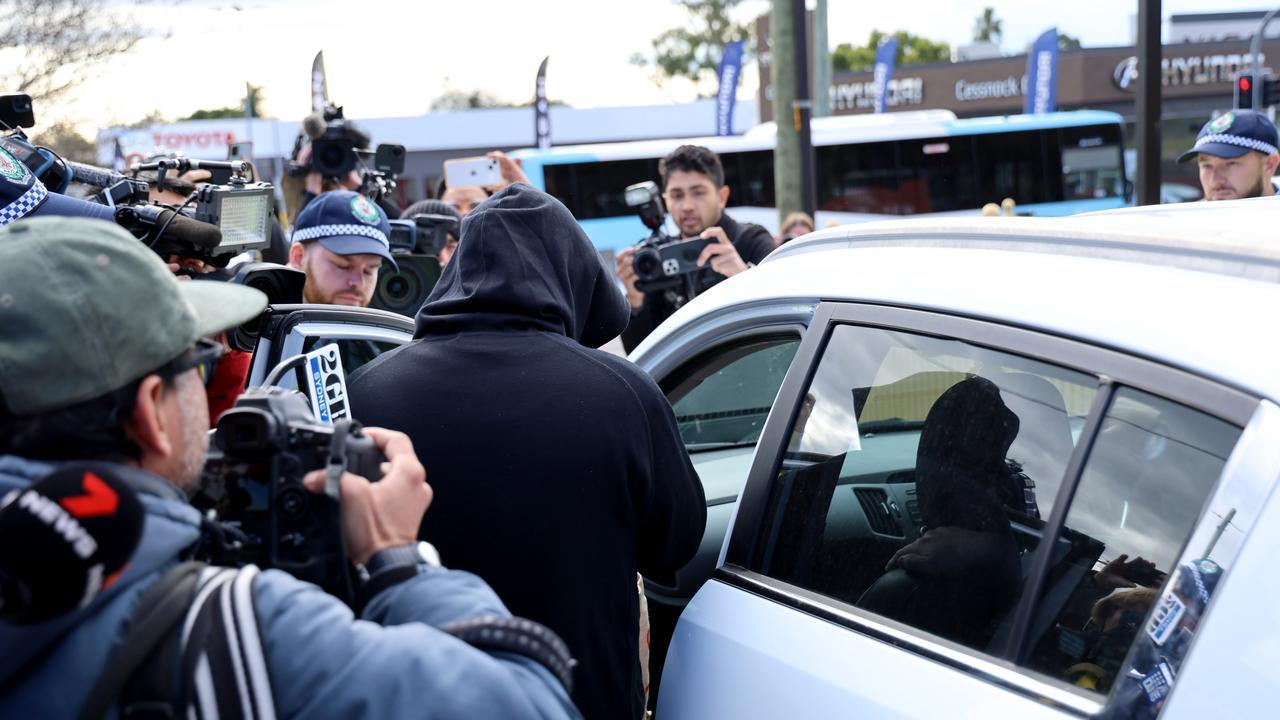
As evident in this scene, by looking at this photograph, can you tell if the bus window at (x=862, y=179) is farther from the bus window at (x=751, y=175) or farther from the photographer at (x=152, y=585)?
the photographer at (x=152, y=585)

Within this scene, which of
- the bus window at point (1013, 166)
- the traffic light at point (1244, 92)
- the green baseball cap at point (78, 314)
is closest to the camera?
the green baseball cap at point (78, 314)

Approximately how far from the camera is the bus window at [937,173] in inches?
897

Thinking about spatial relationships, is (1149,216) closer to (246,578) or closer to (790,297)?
(790,297)

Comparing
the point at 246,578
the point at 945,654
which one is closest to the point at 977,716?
the point at 945,654

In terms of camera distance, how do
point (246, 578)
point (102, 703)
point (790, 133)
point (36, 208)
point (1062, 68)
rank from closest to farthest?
point (102, 703), point (246, 578), point (36, 208), point (790, 133), point (1062, 68)

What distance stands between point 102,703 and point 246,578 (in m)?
0.18

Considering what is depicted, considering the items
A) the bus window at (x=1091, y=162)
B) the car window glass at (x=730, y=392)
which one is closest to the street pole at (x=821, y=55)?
the bus window at (x=1091, y=162)

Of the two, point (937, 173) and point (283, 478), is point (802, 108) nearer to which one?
point (283, 478)

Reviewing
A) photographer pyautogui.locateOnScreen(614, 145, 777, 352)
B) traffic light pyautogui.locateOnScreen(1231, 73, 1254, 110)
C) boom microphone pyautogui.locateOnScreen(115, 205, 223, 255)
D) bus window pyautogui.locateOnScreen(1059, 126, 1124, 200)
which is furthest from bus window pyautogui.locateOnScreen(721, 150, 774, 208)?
boom microphone pyautogui.locateOnScreen(115, 205, 223, 255)

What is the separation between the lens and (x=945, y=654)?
5.61 ft

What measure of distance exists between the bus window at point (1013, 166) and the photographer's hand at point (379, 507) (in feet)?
74.1

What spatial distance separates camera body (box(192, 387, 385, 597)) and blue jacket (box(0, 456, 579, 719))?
0.11 meters

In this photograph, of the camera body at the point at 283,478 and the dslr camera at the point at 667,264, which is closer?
the camera body at the point at 283,478

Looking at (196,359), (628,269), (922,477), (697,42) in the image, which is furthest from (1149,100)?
(697,42)
